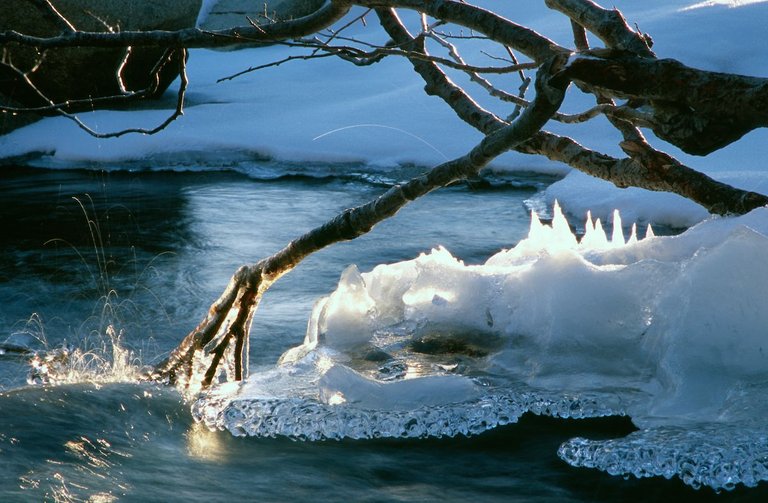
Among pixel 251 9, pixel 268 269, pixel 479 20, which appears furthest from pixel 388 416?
pixel 251 9

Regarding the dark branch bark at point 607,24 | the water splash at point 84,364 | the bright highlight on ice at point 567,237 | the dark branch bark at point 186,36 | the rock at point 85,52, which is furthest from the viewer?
the rock at point 85,52

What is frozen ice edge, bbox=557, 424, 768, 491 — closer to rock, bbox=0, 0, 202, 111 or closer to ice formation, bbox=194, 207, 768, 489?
ice formation, bbox=194, 207, 768, 489

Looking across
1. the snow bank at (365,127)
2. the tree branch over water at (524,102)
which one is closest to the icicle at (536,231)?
the tree branch over water at (524,102)

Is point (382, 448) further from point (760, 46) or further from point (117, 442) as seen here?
point (760, 46)

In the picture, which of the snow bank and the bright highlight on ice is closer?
the bright highlight on ice

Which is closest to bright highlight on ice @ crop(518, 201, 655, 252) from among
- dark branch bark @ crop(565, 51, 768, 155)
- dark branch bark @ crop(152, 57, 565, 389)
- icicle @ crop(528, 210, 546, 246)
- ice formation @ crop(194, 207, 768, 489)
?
icicle @ crop(528, 210, 546, 246)

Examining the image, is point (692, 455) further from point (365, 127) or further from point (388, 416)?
point (365, 127)

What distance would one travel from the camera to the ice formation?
2977mm

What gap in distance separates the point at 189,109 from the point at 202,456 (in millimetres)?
12112

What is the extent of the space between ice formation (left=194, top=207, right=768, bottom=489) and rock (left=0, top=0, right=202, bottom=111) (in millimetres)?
10025

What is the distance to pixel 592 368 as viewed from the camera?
3.58 meters

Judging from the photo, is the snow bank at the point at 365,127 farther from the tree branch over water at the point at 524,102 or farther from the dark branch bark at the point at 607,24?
the dark branch bark at the point at 607,24

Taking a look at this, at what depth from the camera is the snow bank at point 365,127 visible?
11352 millimetres

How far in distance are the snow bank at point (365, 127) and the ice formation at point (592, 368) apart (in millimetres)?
5583
